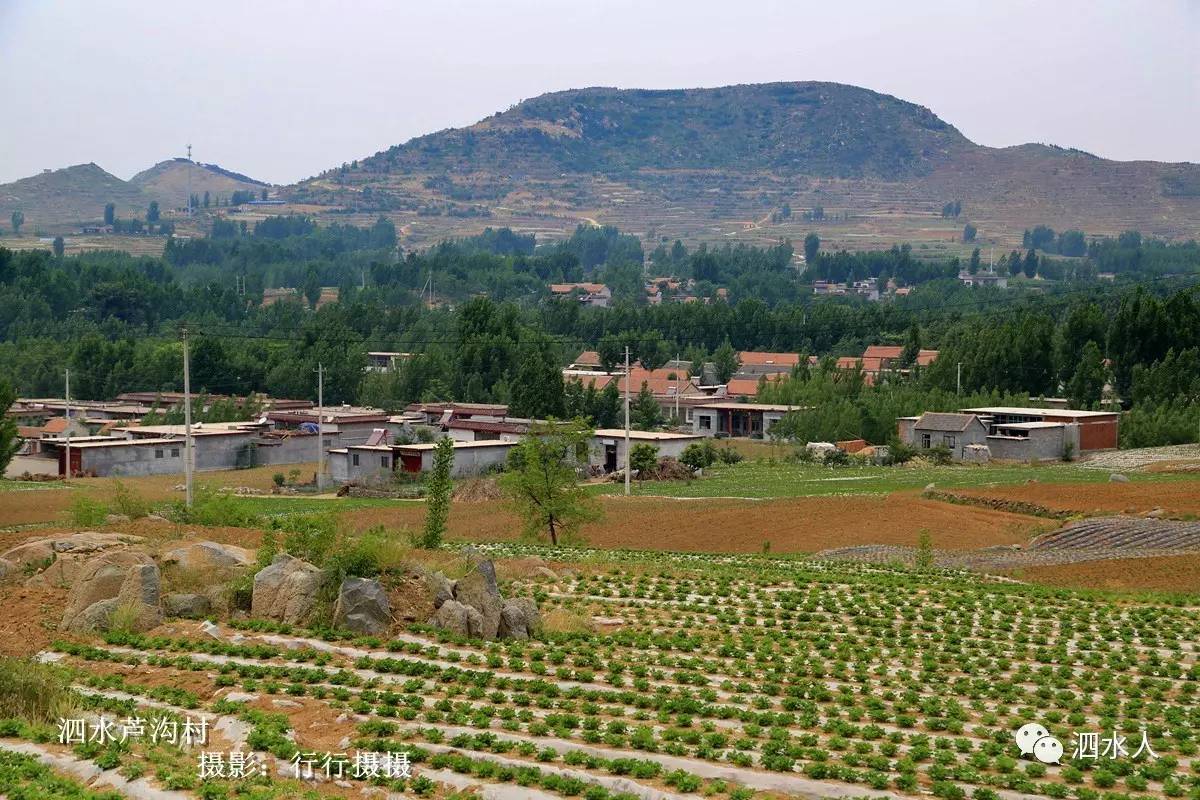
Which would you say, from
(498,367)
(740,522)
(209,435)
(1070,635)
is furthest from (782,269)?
(1070,635)

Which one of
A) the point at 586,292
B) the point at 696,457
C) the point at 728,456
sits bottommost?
the point at 728,456

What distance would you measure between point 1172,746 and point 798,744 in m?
4.00

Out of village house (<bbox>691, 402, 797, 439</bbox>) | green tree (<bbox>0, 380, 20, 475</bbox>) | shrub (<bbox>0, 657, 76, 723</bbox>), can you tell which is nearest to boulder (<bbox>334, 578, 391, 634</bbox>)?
shrub (<bbox>0, 657, 76, 723</bbox>)

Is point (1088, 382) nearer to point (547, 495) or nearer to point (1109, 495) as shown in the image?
point (1109, 495)

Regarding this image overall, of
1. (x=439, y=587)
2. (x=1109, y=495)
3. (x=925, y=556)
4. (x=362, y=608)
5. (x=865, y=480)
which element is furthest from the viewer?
(x=865, y=480)

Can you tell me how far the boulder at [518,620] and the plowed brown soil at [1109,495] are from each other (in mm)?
22168

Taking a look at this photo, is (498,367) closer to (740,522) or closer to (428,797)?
(740,522)

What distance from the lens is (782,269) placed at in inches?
7160

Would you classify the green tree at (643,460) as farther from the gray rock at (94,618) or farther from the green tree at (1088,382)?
the gray rock at (94,618)

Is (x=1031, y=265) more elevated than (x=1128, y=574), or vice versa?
(x=1031, y=265)

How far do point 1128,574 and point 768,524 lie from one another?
39.2 feet

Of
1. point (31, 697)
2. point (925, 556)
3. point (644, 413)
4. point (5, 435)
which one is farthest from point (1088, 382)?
point (31, 697)

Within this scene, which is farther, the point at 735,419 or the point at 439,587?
the point at 735,419

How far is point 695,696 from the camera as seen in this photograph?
57.6 feet
